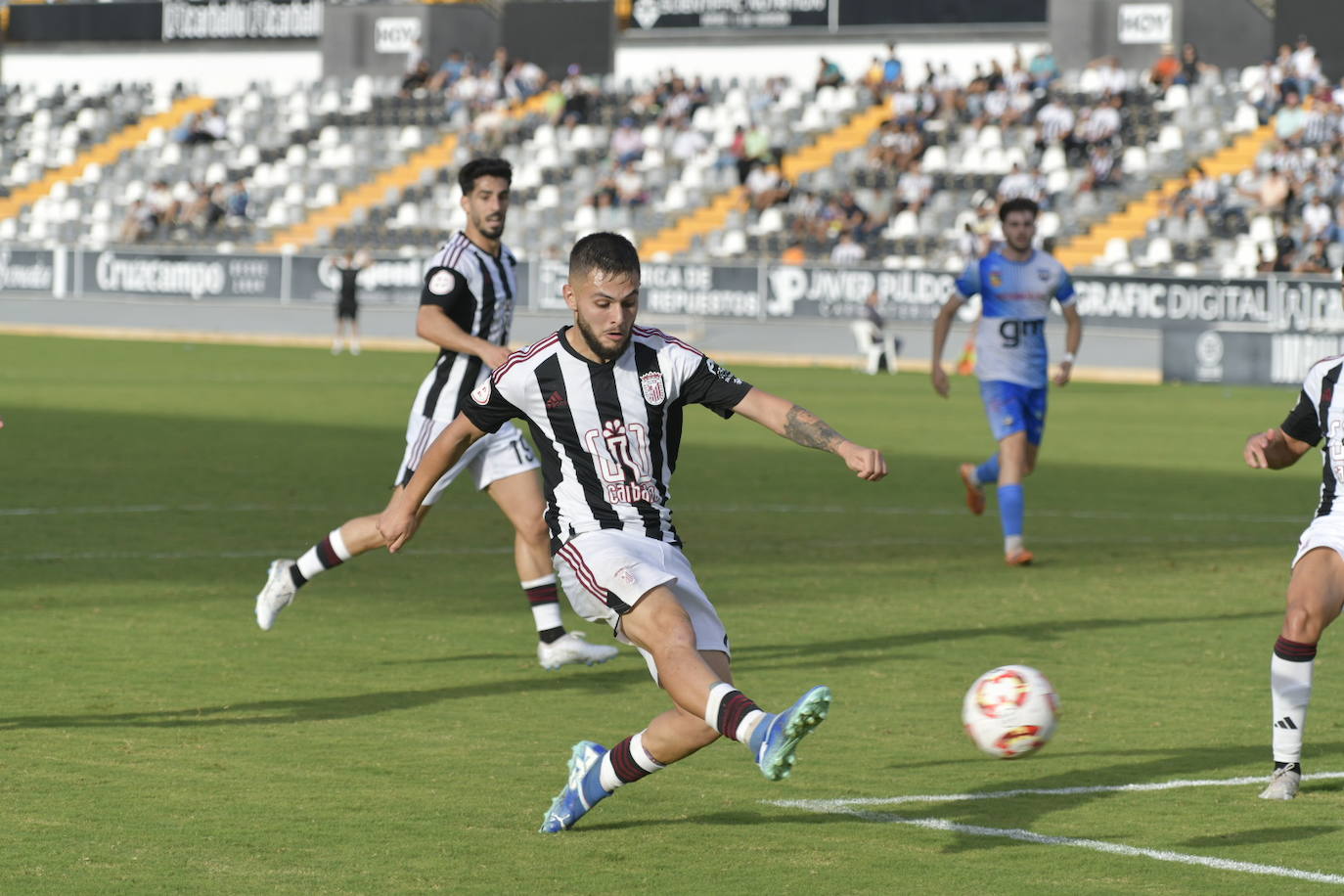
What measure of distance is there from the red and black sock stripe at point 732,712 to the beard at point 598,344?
1137mm

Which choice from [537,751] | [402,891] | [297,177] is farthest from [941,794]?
[297,177]

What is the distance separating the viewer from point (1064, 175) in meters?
39.4

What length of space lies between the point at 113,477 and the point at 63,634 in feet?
25.3

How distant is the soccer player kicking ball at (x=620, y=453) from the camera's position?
19.5ft

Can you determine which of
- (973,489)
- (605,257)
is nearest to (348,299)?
(973,489)

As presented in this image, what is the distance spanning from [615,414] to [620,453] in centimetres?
12

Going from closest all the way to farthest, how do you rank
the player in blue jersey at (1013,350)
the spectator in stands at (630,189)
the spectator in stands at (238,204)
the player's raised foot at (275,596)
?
the player's raised foot at (275,596) < the player in blue jersey at (1013,350) < the spectator in stands at (630,189) < the spectator in stands at (238,204)

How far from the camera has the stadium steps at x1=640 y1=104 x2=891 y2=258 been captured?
4288 cm

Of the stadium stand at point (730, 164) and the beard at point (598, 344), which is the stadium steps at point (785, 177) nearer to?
the stadium stand at point (730, 164)

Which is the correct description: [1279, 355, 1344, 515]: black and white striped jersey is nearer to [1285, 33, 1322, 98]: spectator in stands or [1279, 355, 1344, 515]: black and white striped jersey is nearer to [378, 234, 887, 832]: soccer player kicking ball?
[378, 234, 887, 832]: soccer player kicking ball

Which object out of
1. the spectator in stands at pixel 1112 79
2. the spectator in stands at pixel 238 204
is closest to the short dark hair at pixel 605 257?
the spectator in stands at pixel 1112 79

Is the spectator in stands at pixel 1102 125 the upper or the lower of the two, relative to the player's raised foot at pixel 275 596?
upper

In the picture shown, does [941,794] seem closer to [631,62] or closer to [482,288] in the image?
[482,288]

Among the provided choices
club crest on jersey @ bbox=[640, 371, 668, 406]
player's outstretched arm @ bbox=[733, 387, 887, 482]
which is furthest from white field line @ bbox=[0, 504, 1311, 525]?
player's outstretched arm @ bbox=[733, 387, 887, 482]
